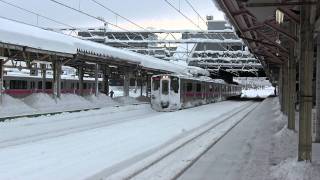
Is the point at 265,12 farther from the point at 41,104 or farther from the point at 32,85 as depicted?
the point at 32,85

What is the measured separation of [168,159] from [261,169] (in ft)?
8.95

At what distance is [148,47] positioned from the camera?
64125mm

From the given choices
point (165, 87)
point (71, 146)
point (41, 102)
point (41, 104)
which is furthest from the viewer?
point (165, 87)

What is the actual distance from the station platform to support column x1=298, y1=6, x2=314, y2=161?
45 centimetres

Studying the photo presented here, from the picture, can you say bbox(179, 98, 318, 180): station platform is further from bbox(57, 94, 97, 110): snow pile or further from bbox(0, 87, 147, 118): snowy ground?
bbox(57, 94, 97, 110): snow pile

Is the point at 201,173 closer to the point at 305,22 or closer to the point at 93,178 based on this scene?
the point at 93,178

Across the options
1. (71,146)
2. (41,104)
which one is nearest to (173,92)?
(41,104)

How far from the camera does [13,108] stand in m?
26.5

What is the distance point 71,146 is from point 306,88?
7562 mm

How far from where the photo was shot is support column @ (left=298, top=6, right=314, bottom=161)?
445 inches

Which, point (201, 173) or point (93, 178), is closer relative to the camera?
point (93, 178)

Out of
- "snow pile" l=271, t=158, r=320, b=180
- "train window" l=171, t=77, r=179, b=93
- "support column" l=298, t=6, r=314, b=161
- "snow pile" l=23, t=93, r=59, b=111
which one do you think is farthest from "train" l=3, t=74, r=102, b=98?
"snow pile" l=271, t=158, r=320, b=180

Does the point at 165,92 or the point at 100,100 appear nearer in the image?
the point at 100,100

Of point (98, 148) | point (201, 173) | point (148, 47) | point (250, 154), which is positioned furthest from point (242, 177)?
point (148, 47)
